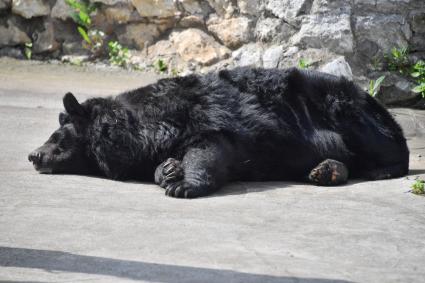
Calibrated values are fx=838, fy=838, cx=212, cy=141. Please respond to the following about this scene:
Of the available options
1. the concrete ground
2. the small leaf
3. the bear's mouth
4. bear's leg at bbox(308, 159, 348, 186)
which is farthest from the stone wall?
the bear's mouth

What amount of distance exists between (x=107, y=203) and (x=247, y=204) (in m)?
1.06

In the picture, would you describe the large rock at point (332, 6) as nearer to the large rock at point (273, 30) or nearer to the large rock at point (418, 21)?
the large rock at point (273, 30)

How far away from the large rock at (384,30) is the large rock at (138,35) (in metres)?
3.70

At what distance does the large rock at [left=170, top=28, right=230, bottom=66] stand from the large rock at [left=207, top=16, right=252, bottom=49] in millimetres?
128

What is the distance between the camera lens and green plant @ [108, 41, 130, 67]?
1303 centimetres

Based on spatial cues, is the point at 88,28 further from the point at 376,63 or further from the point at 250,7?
the point at 376,63

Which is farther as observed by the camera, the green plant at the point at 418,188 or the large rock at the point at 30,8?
the large rock at the point at 30,8

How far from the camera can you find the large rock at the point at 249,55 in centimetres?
1162

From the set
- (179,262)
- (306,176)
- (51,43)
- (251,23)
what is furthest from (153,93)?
(51,43)

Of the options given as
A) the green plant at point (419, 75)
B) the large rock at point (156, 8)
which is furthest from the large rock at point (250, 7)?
the green plant at point (419, 75)

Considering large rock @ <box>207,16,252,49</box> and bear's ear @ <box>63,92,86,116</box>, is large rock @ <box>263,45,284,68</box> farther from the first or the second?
bear's ear @ <box>63,92,86,116</box>

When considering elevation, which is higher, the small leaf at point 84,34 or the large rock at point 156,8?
the large rock at point 156,8

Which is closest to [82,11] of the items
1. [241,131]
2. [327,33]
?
[327,33]

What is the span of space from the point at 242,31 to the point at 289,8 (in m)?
1.16
